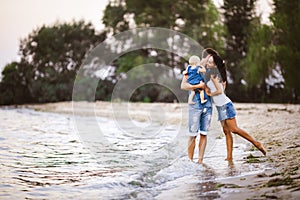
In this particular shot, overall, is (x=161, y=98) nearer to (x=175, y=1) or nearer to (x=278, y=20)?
(x=175, y=1)

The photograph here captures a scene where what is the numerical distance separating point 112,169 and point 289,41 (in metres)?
8.34

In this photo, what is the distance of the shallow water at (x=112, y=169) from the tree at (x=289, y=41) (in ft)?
17.9

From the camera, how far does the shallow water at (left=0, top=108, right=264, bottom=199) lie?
10.3 ft

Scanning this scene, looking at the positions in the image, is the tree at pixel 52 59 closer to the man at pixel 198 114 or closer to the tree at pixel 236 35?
the tree at pixel 236 35

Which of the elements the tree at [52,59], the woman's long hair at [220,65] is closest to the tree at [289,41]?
the woman's long hair at [220,65]

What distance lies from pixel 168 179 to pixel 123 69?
13390mm

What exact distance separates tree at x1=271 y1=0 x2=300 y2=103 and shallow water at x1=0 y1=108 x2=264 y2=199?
547 centimetres

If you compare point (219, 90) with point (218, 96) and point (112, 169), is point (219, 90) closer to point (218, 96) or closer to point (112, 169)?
point (218, 96)

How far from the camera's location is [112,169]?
13.3 feet

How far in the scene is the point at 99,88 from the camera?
54.0 feet

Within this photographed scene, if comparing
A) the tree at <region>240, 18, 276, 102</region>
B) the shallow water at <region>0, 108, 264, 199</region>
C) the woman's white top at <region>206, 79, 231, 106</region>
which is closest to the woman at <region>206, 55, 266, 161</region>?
the woman's white top at <region>206, 79, 231, 106</region>

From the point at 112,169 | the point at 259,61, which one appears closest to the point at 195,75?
the point at 112,169

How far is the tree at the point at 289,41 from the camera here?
36.3 feet

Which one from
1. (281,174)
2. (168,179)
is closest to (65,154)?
(168,179)
